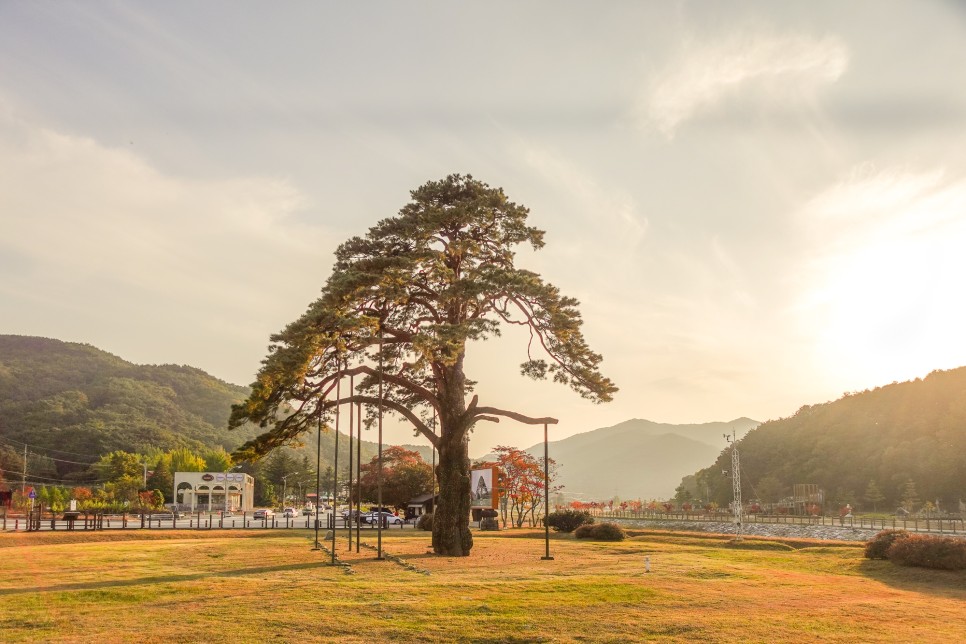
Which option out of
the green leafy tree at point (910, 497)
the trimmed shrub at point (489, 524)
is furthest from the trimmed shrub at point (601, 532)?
the green leafy tree at point (910, 497)

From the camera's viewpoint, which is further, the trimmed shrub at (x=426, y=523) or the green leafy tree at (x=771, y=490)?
the green leafy tree at (x=771, y=490)

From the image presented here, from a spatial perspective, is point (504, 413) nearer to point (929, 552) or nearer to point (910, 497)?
point (929, 552)

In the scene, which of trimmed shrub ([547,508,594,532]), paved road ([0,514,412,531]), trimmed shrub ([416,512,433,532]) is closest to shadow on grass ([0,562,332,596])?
paved road ([0,514,412,531])

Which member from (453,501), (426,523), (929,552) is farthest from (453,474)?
(426,523)

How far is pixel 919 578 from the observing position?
81.1ft

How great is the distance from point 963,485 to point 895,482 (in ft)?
28.1

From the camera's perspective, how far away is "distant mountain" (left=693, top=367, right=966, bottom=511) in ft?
306

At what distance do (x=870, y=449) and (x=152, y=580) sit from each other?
107 meters

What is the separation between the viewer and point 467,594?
18125 mm

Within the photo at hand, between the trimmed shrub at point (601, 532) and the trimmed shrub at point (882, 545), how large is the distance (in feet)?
48.6

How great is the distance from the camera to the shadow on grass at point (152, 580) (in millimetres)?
18000

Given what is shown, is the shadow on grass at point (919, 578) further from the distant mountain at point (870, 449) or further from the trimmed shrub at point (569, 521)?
the distant mountain at point (870, 449)

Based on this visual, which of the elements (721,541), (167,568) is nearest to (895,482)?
(721,541)

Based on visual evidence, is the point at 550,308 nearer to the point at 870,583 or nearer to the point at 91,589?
the point at 870,583
